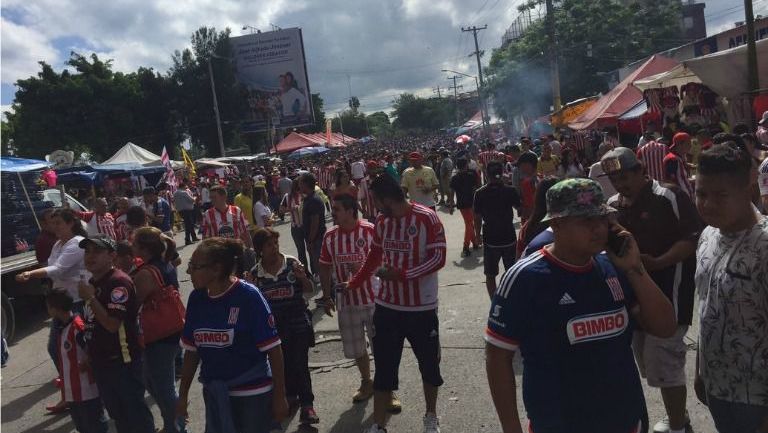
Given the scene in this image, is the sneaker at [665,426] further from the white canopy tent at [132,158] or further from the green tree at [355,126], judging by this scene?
the green tree at [355,126]

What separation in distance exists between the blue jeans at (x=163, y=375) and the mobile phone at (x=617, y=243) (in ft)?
10.9

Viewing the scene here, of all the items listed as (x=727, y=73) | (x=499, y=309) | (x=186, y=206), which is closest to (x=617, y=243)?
(x=499, y=309)

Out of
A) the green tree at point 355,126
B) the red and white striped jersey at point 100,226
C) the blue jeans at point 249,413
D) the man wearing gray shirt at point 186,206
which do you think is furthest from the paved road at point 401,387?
the green tree at point 355,126

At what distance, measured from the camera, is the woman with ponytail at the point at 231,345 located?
10.8 ft

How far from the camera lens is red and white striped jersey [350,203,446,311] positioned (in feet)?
13.8

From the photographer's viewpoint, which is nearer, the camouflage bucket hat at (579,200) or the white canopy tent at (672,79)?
the camouflage bucket hat at (579,200)

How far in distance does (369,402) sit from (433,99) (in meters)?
141

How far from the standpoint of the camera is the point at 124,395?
13.4 feet

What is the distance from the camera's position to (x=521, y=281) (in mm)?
2248

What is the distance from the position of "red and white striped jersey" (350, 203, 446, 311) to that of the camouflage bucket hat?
2.03 m

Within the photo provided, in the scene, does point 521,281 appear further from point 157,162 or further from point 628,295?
point 157,162

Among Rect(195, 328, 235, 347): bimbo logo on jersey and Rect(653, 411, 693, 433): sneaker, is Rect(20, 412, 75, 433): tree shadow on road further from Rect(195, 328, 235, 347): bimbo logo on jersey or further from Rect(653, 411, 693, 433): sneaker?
Rect(653, 411, 693, 433): sneaker

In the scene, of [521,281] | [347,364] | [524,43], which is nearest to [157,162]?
[347,364]

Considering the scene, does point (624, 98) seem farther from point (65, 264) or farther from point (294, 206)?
point (65, 264)
